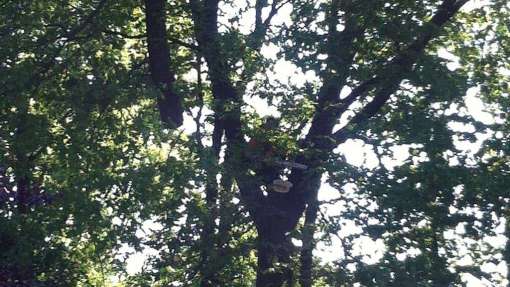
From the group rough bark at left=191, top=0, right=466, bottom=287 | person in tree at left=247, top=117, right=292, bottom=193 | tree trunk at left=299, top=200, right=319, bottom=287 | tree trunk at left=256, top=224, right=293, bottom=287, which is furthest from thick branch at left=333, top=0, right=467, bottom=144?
tree trunk at left=256, top=224, right=293, bottom=287

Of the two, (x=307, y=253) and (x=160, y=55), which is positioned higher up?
(x=160, y=55)

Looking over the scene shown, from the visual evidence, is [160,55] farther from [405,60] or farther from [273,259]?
[405,60]

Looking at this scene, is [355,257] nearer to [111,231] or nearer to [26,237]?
[111,231]

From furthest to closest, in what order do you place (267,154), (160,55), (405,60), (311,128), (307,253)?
(311,128) → (307,253) → (160,55) → (267,154) → (405,60)

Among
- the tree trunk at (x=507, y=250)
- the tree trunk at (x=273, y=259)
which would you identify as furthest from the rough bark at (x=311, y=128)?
the tree trunk at (x=507, y=250)

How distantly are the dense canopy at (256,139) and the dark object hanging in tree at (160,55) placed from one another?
0.13 feet

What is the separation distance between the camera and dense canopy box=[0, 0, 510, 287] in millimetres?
12336

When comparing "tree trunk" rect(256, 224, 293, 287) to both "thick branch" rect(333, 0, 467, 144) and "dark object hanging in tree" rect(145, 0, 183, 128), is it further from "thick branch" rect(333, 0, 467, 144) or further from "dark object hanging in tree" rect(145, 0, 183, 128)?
"dark object hanging in tree" rect(145, 0, 183, 128)

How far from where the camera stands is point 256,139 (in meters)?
13.6

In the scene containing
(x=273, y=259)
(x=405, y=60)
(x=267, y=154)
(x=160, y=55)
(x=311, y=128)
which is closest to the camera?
(x=405, y=60)

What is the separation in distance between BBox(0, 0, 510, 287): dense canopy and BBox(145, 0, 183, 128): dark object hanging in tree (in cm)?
4

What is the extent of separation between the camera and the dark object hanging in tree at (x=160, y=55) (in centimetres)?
1343

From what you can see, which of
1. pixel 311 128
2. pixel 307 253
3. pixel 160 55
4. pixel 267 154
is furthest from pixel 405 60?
pixel 160 55

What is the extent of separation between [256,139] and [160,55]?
250cm
